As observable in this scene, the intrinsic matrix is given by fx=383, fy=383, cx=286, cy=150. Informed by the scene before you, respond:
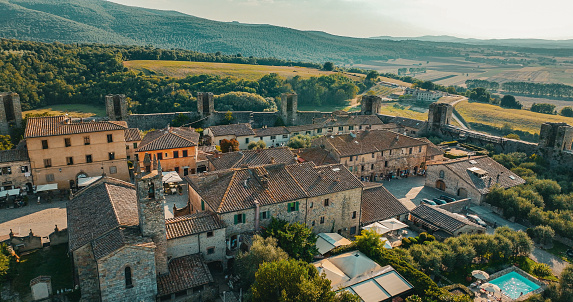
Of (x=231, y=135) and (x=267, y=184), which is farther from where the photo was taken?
(x=231, y=135)

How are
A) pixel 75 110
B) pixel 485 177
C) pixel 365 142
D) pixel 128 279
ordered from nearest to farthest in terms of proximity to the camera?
pixel 128 279 < pixel 485 177 < pixel 365 142 < pixel 75 110

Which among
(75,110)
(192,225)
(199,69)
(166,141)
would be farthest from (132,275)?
(199,69)

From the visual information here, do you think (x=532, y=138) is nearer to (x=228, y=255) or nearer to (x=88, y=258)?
(x=228, y=255)

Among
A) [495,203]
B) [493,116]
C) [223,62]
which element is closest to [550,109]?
[493,116]

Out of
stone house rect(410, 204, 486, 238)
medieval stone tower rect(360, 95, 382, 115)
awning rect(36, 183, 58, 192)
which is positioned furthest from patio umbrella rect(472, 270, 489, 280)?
medieval stone tower rect(360, 95, 382, 115)

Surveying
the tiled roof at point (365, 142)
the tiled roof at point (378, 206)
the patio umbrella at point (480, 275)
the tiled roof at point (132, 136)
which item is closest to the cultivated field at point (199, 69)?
the tiled roof at point (132, 136)

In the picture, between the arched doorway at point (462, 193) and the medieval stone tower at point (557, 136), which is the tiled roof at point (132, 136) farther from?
the medieval stone tower at point (557, 136)

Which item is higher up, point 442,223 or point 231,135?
point 231,135

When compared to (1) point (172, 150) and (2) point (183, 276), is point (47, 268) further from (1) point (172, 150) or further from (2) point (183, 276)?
(1) point (172, 150)
